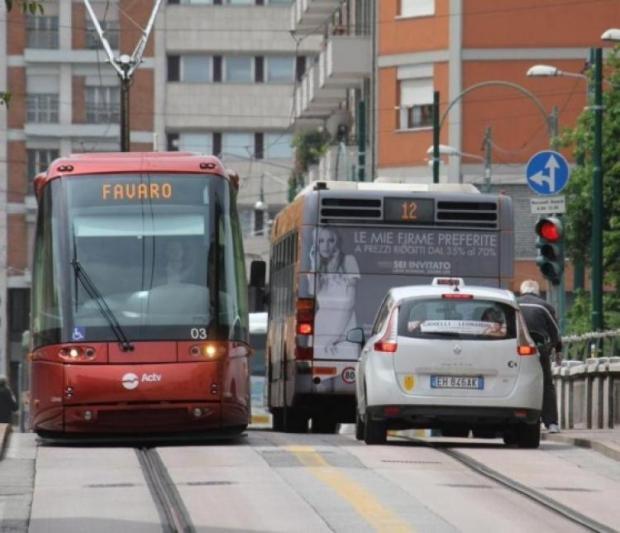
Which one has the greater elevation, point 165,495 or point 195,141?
point 195,141

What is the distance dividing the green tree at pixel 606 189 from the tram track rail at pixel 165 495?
25.7m

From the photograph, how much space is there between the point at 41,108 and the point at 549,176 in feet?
203

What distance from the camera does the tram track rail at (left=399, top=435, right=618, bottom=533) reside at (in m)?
14.7

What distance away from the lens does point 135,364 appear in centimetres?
2261

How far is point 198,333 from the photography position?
22797 millimetres

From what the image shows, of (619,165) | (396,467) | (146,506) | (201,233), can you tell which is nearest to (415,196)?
(201,233)

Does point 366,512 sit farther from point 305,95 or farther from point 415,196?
point 305,95

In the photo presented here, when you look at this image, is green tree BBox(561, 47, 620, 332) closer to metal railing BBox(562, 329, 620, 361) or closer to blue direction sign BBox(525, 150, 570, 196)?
blue direction sign BBox(525, 150, 570, 196)

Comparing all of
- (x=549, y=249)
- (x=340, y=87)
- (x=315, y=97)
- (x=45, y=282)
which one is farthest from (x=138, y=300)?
(x=315, y=97)

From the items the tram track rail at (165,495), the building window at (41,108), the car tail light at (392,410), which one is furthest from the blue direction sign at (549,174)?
the building window at (41,108)

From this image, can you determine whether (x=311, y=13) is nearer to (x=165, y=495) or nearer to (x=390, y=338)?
(x=390, y=338)

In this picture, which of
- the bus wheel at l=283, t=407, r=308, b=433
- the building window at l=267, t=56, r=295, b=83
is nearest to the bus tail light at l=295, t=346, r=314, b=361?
the bus wheel at l=283, t=407, r=308, b=433

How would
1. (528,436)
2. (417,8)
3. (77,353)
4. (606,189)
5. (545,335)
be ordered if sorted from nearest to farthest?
(77,353) < (528,436) < (545,335) < (606,189) < (417,8)

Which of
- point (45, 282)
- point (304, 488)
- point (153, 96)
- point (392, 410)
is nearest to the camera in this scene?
point (304, 488)
